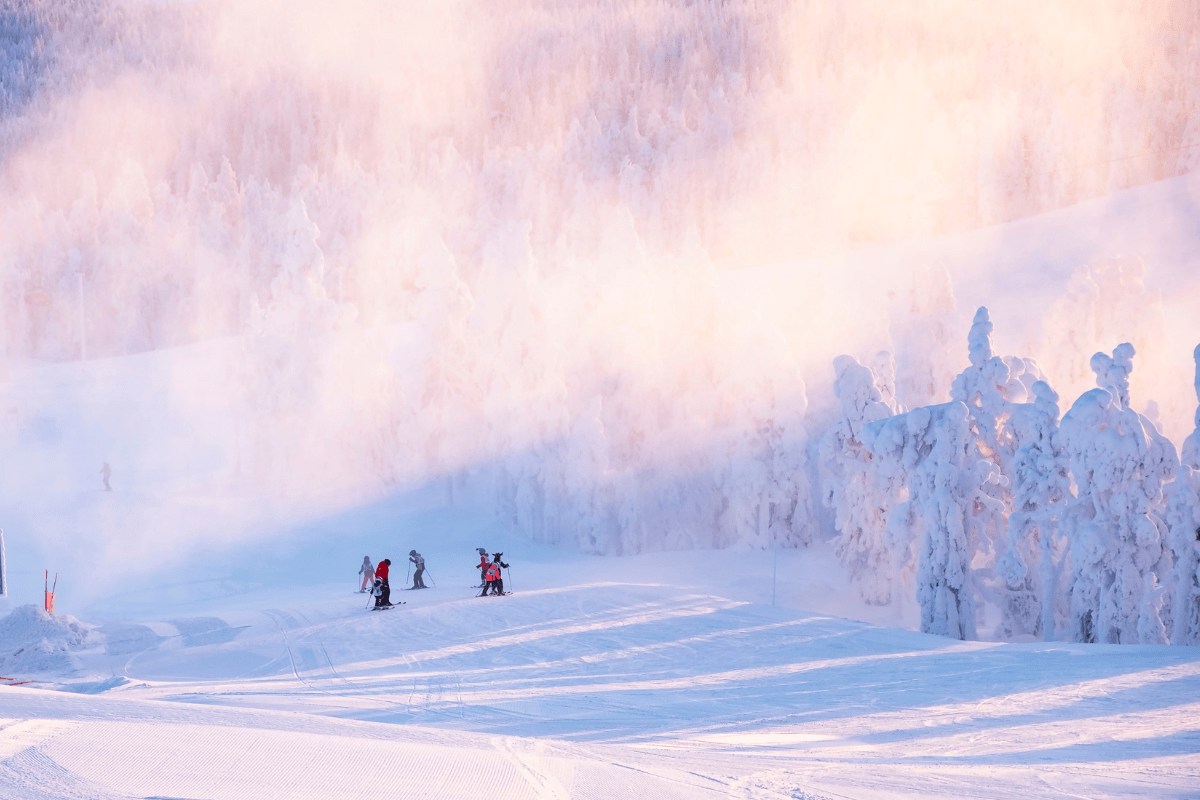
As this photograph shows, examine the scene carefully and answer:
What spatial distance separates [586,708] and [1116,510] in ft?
39.4

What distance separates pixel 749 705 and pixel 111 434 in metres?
45.3

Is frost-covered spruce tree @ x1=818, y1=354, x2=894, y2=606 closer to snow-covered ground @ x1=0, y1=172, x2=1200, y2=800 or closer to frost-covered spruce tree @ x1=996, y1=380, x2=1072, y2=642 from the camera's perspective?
snow-covered ground @ x1=0, y1=172, x2=1200, y2=800

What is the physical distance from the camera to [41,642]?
15273 millimetres

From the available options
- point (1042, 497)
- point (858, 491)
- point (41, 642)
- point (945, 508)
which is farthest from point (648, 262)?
point (41, 642)

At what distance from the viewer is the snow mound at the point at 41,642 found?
14438mm

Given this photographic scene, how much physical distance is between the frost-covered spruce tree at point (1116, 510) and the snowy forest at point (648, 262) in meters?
0.08

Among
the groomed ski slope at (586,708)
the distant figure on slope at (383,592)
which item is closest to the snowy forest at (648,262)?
the groomed ski slope at (586,708)

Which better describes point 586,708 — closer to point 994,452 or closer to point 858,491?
point 994,452

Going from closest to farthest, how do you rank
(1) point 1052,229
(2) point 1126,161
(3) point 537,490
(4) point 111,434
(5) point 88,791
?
1. (5) point 88,791
2. (3) point 537,490
3. (4) point 111,434
4. (1) point 1052,229
5. (2) point 1126,161

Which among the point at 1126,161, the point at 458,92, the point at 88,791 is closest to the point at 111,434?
the point at 88,791

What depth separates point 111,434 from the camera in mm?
46688

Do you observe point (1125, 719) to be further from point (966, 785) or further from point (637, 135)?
point (637, 135)

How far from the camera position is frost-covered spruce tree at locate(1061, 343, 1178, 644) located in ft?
54.9

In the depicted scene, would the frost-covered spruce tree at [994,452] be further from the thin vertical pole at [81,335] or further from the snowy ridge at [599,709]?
the thin vertical pole at [81,335]
